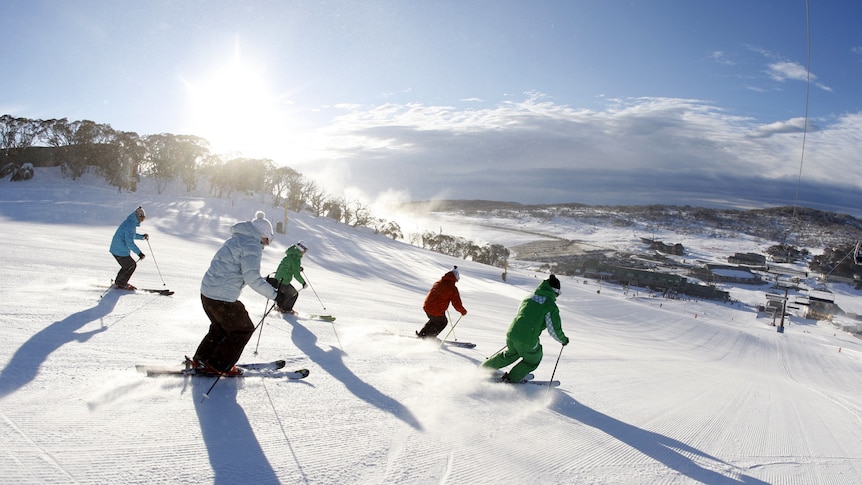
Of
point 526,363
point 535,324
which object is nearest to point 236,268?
point 535,324

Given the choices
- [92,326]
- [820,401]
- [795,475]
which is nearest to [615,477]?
[795,475]

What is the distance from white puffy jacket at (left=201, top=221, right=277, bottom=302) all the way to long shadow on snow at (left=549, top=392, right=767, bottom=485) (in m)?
3.53

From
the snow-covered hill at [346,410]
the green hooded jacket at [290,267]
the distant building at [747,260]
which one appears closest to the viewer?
the snow-covered hill at [346,410]

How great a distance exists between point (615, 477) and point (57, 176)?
51441 millimetres

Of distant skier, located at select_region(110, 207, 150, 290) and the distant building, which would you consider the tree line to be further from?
the distant building

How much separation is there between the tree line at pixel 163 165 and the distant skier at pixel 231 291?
112 feet

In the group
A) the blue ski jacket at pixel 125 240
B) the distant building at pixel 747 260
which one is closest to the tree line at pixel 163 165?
the blue ski jacket at pixel 125 240

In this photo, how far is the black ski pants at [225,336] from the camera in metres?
4.31

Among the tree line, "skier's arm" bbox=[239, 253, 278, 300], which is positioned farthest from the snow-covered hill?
the tree line

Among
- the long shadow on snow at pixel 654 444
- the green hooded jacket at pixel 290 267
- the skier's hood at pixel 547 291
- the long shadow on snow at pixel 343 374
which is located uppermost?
the skier's hood at pixel 547 291

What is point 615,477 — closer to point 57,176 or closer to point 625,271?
point 57,176

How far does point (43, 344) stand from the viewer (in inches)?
182

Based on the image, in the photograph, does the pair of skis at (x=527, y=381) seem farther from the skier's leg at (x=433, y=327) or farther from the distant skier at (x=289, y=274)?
the distant skier at (x=289, y=274)

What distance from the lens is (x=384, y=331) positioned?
807 cm
